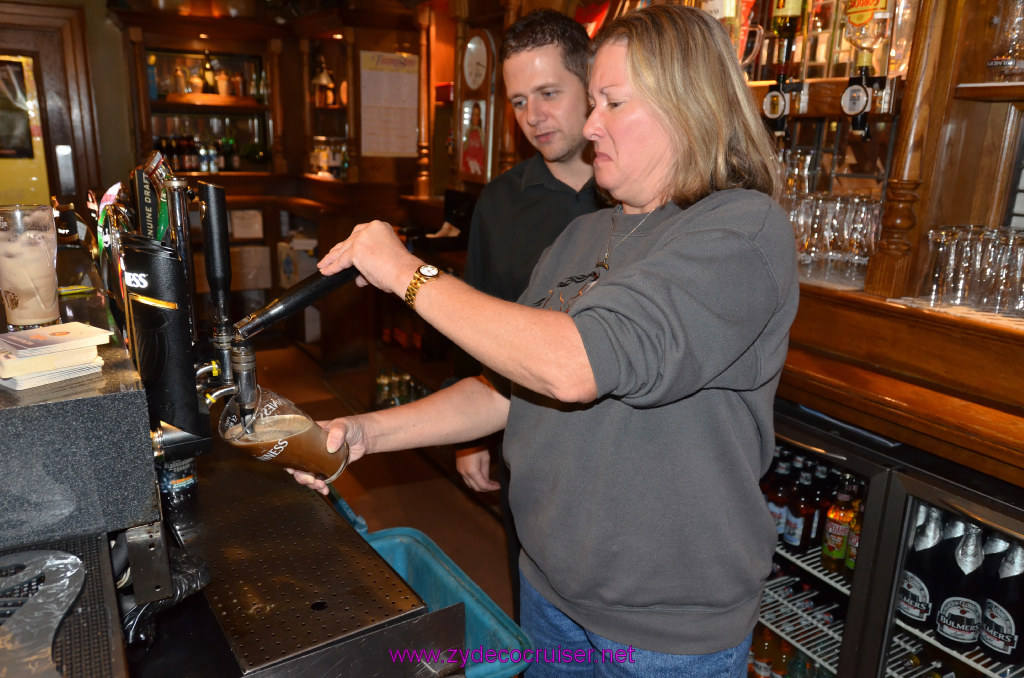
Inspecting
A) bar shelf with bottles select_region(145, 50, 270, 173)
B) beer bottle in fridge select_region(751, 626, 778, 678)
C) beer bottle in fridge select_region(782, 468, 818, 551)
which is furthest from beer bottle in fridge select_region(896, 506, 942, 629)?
bar shelf with bottles select_region(145, 50, 270, 173)

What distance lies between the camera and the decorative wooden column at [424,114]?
178 inches

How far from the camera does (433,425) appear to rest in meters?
1.35

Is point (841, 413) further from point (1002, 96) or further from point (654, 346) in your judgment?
point (654, 346)

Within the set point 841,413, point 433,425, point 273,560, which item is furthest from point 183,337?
point 841,413

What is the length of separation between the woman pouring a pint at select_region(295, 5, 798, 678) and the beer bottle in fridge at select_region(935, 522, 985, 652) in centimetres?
85

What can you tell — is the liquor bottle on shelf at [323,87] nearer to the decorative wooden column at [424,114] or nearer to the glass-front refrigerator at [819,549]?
the decorative wooden column at [424,114]

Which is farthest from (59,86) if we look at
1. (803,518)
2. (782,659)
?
(782,659)

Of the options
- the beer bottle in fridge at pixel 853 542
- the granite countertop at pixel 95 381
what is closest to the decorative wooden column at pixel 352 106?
the granite countertop at pixel 95 381

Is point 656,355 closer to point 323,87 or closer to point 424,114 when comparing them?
point 424,114

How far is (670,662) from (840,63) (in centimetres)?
178

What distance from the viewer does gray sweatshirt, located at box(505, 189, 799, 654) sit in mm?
860

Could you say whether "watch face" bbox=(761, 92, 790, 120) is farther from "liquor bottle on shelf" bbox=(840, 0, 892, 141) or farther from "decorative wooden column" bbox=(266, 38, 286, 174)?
"decorative wooden column" bbox=(266, 38, 286, 174)

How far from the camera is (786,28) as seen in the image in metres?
2.16

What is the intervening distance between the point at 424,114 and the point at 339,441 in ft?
13.3
